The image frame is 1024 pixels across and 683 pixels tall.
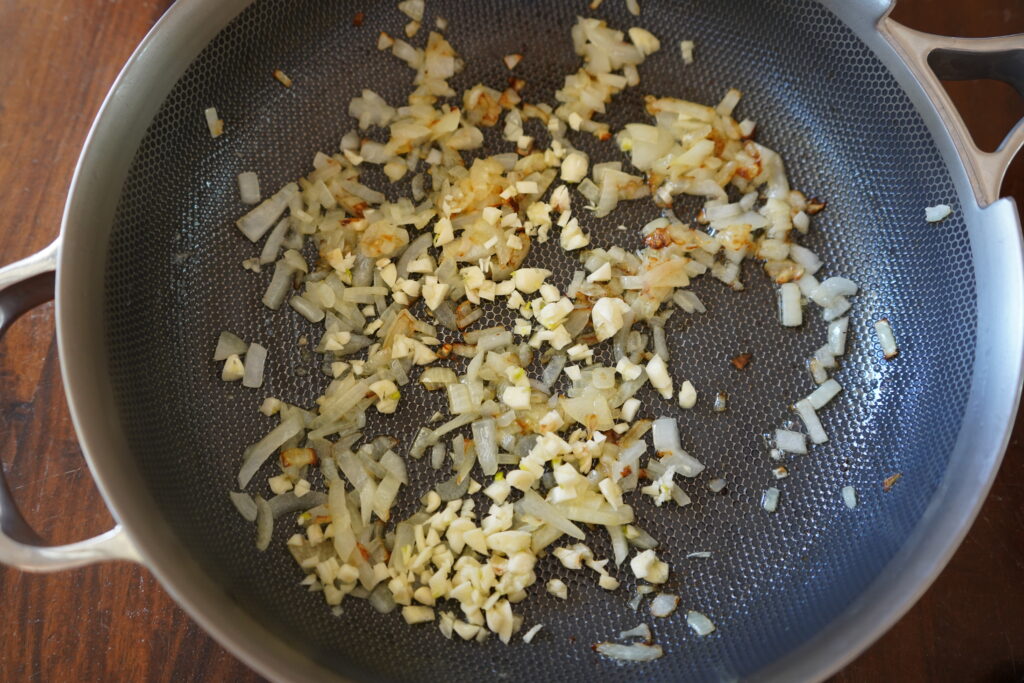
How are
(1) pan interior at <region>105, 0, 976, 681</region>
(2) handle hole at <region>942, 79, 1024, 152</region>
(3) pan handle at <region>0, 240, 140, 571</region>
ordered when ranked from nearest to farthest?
(3) pan handle at <region>0, 240, 140, 571</region>
(1) pan interior at <region>105, 0, 976, 681</region>
(2) handle hole at <region>942, 79, 1024, 152</region>

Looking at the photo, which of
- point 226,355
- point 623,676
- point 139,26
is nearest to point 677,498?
point 623,676

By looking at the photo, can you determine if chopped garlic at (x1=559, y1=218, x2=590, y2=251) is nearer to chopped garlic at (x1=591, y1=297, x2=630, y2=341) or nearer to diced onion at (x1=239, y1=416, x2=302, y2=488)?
chopped garlic at (x1=591, y1=297, x2=630, y2=341)

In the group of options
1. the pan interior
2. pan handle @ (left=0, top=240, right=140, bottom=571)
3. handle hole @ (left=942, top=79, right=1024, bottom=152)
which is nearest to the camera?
pan handle @ (left=0, top=240, right=140, bottom=571)

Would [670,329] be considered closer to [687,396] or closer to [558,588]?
[687,396]

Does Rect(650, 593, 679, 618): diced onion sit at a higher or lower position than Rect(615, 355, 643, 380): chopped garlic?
lower

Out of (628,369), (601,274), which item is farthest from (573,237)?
(628,369)

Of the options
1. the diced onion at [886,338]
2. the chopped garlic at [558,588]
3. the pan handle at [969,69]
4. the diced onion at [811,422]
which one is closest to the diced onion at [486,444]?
the chopped garlic at [558,588]

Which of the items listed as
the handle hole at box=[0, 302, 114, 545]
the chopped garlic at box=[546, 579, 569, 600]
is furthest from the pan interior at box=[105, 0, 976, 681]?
the handle hole at box=[0, 302, 114, 545]

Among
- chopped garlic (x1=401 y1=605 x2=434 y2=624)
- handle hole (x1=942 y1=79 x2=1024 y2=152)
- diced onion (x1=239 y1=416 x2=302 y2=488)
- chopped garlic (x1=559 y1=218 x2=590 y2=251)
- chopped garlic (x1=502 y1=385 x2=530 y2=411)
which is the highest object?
handle hole (x1=942 y1=79 x2=1024 y2=152)
